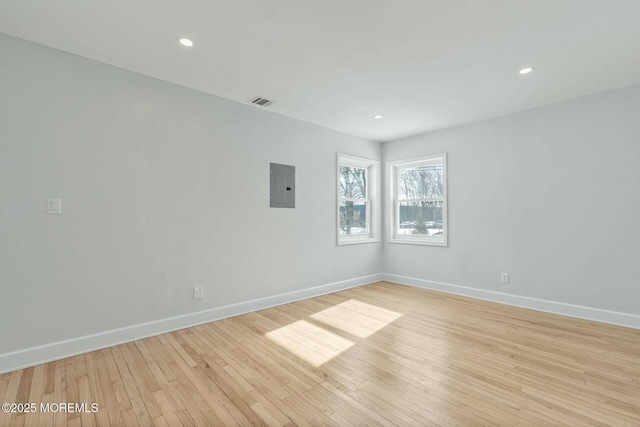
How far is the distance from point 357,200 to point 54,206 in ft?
13.1

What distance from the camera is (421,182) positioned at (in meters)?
5.04

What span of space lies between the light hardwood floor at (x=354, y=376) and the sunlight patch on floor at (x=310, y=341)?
0.02 metres

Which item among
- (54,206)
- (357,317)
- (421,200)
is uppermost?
(421,200)

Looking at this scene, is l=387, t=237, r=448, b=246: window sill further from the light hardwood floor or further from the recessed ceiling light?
the recessed ceiling light

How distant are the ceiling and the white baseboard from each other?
247 cm

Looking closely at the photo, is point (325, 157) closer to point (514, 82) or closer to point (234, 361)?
point (514, 82)

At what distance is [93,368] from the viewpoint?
2287 millimetres

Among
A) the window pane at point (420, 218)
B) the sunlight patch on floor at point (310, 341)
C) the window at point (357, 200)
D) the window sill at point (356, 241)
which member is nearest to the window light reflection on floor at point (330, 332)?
the sunlight patch on floor at point (310, 341)

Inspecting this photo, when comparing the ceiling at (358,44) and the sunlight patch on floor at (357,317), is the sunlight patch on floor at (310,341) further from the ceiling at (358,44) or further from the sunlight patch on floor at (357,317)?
the ceiling at (358,44)

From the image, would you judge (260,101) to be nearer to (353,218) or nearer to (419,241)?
(353,218)

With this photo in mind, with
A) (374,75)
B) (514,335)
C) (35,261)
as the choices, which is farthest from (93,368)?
(514,335)

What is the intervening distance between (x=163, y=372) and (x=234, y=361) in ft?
1.70

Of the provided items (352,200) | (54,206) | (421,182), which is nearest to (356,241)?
(352,200)

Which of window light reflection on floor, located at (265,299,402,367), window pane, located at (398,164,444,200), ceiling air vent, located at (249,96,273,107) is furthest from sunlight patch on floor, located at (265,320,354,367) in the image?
window pane, located at (398,164,444,200)
